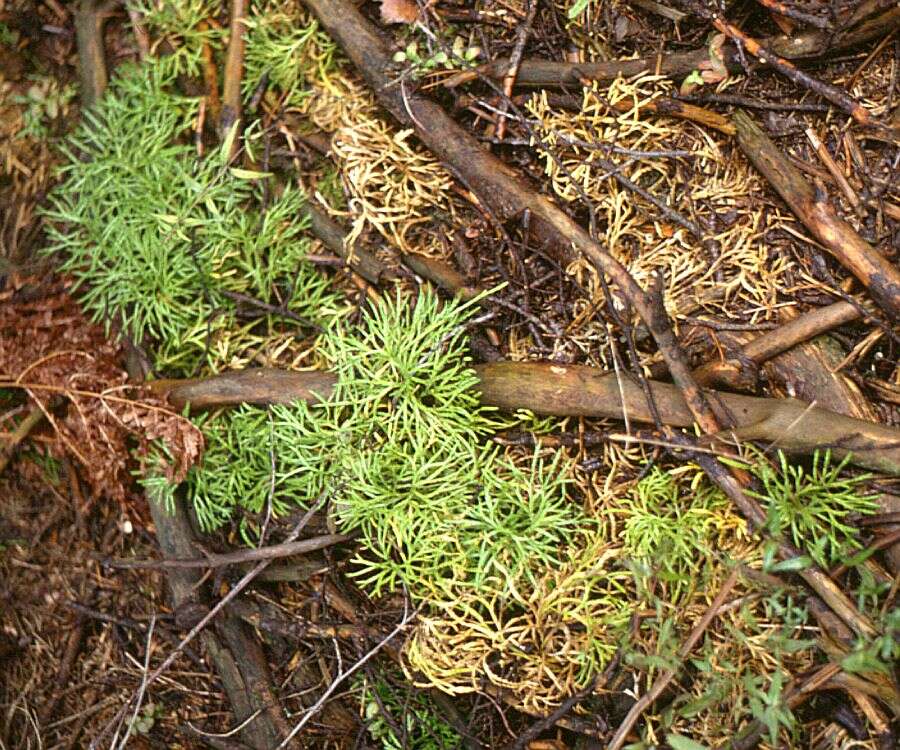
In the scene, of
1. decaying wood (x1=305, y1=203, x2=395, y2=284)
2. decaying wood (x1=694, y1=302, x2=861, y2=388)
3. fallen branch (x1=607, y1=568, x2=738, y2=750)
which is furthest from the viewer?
→ decaying wood (x1=305, y1=203, x2=395, y2=284)

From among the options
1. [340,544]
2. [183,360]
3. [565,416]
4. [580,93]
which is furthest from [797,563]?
[183,360]

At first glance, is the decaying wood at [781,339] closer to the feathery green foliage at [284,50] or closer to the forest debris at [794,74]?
the forest debris at [794,74]

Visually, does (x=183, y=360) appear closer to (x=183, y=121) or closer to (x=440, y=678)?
(x=183, y=121)

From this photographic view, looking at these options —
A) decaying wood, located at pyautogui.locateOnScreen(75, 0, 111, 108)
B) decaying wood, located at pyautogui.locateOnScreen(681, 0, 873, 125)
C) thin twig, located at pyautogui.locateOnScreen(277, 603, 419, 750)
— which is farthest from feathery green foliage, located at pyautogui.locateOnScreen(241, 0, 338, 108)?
thin twig, located at pyautogui.locateOnScreen(277, 603, 419, 750)

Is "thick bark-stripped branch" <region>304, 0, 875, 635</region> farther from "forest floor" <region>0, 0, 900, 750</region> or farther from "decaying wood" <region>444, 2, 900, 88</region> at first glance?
"decaying wood" <region>444, 2, 900, 88</region>

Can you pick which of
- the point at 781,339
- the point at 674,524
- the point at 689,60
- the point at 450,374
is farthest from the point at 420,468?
the point at 689,60

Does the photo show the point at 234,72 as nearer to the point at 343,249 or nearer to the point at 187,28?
the point at 187,28
